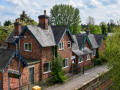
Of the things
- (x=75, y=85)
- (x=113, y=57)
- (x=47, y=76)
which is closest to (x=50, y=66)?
(x=47, y=76)

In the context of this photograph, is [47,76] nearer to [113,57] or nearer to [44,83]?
[44,83]

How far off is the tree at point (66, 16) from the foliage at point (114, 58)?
57440mm

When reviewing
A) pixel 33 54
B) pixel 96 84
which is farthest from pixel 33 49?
pixel 96 84

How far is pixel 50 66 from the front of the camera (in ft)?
74.7

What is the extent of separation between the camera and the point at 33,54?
22.0 meters

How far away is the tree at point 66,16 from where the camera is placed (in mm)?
70700

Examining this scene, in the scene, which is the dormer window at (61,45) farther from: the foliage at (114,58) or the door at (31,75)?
the foliage at (114,58)

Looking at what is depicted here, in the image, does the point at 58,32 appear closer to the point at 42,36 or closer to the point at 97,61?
the point at 42,36

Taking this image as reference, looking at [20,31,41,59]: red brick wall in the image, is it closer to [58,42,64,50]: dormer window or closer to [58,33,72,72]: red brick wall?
[58,33,72,72]: red brick wall

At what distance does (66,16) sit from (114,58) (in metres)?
59.7

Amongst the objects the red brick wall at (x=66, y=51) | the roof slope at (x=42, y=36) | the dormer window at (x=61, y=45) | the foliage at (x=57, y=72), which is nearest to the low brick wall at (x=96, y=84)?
the foliage at (x=57, y=72)

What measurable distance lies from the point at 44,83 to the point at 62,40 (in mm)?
7878

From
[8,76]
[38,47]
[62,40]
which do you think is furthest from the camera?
[62,40]

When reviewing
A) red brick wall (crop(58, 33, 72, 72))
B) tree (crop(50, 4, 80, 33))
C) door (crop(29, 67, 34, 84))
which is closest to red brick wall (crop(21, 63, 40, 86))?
door (crop(29, 67, 34, 84))
